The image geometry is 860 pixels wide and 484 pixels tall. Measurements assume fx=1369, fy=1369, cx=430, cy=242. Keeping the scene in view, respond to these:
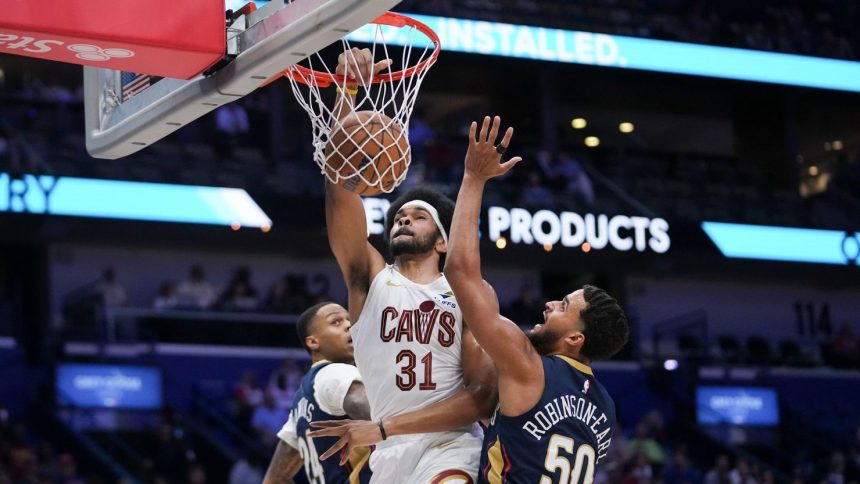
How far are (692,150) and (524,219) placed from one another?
8.45 m

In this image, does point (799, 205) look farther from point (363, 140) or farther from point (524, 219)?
point (363, 140)

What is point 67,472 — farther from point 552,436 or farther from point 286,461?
point 552,436

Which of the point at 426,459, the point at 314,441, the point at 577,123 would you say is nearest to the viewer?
the point at 426,459

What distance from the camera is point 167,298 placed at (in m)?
18.1

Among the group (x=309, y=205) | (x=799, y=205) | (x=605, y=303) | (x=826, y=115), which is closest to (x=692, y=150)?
(x=826, y=115)

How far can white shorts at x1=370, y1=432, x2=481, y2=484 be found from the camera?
5406 mm

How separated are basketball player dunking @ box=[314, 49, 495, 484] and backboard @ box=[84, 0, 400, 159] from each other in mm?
817

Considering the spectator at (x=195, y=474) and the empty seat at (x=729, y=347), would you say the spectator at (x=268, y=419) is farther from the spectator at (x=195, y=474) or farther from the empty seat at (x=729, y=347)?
the empty seat at (x=729, y=347)

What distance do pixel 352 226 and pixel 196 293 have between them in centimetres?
1319

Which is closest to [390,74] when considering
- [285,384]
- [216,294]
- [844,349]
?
[285,384]

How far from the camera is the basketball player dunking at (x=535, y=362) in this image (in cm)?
507

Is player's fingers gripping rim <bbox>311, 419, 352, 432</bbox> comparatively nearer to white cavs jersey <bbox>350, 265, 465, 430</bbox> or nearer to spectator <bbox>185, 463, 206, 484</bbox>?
white cavs jersey <bbox>350, 265, 465, 430</bbox>

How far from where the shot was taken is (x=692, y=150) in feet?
88.3

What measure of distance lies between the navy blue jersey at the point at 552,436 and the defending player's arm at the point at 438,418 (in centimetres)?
10
